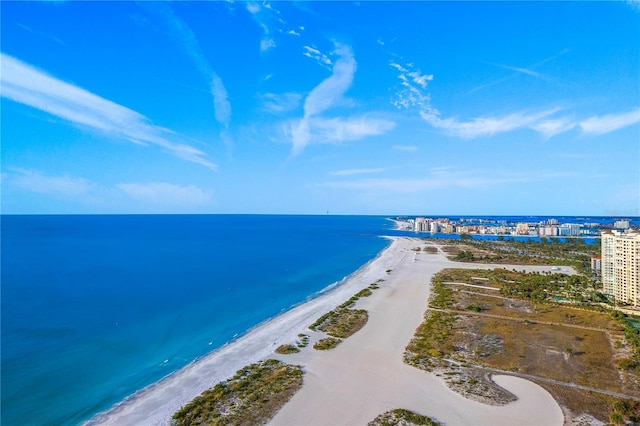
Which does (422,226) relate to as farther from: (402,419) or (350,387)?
(402,419)

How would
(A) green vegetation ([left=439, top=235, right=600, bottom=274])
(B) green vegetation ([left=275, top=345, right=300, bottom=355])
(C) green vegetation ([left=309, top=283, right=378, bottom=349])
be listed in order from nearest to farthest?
1. (B) green vegetation ([left=275, top=345, right=300, bottom=355])
2. (C) green vegetation ([left=309, top=283, right=378, bottom=349])
3. (A) green vegetation ([left=439, top=235, right=600, bottom=274])

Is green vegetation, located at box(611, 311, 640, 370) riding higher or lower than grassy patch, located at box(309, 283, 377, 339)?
higher

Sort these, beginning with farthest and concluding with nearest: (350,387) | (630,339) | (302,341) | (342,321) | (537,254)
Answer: (537,254) < (342,321) < (302,341) < (630,339) < (350,387)

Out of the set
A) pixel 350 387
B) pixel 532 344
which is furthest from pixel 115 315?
pixel 532 344

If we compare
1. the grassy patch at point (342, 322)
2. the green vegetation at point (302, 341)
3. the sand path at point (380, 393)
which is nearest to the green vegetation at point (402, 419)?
the sand path at point (380, 393)

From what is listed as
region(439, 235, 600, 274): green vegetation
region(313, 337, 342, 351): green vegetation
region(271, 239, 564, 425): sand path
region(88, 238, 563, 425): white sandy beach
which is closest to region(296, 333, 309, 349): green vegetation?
region(88, 238, 563, 425): white sandy beach

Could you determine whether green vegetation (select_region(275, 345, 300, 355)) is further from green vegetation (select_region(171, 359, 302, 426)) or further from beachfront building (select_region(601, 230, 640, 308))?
beachfront building (select_region(601, 230, 640, 308))

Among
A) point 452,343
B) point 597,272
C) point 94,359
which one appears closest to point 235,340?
point 94,359

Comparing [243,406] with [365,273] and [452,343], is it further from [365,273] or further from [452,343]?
[365,273]
